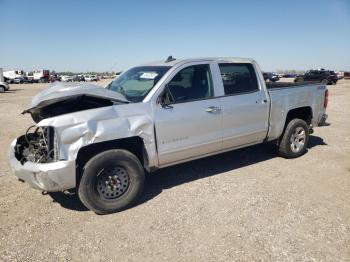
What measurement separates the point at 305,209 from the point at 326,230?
1.73ft

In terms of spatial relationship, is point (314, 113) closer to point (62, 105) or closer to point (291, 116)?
point (291, 116)

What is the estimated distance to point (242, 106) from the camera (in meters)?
5.14

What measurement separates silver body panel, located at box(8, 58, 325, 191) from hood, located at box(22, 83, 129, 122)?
2 centimetres

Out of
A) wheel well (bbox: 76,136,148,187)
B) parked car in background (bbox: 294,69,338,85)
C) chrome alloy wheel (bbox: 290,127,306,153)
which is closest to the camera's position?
wheel well (bbox: 76,136,148,187)

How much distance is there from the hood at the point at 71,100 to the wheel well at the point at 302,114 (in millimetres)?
3541

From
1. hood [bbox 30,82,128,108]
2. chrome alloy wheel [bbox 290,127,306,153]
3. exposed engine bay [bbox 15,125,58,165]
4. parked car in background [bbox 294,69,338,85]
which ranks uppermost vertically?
hood [bbox 30,82,128,108]

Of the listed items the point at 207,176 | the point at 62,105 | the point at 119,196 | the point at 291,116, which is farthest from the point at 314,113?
the point at 62,105

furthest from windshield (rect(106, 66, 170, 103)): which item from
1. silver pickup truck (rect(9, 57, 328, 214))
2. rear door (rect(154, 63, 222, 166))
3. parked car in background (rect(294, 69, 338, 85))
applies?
parked car in background (rect(294, 69, 338, 85))

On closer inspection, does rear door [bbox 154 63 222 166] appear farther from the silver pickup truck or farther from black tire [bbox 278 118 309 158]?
black tire [bbox 278 118 309 158]

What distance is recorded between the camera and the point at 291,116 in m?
6.26

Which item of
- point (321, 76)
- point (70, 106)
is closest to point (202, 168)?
point (70, 106)

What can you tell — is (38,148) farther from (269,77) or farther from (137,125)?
(269,77)

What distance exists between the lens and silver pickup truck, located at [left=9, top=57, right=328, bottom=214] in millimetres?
3805

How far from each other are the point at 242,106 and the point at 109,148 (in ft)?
7.35
